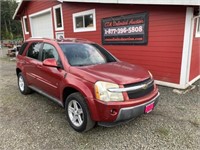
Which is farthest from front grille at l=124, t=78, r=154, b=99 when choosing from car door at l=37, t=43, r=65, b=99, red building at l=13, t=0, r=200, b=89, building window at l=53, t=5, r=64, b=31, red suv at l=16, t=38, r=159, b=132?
building window at l=53, t=5, r=64, b=31

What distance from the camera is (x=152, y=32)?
20.0ft

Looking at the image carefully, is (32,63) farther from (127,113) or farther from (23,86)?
(127,113)

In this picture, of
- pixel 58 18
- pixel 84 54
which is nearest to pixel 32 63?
pixel 84 54

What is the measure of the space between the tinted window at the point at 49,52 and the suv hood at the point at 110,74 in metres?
0.75

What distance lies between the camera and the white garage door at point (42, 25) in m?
11.6

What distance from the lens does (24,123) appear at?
12.0ft

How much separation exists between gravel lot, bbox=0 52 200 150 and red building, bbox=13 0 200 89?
1.61m

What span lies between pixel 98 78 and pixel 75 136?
1174mm

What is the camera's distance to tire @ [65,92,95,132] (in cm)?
299

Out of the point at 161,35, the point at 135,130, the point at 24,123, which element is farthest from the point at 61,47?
the point at 161,35

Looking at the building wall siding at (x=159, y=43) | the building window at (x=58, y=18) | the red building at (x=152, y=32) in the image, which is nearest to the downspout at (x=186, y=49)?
the red building at (x=152, y=32)

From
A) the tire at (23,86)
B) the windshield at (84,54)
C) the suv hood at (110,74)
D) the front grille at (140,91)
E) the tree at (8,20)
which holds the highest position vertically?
the tree at (8,20)

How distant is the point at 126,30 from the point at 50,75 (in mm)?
4077

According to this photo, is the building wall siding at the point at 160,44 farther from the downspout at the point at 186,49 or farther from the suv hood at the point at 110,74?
the suv hood at the point at 110,74
